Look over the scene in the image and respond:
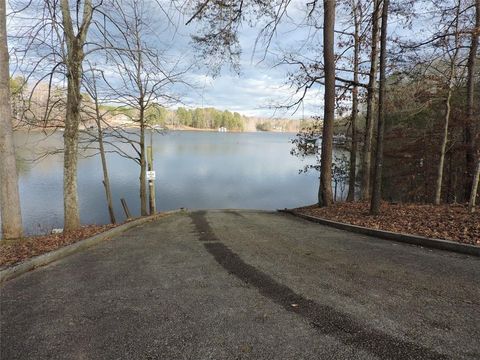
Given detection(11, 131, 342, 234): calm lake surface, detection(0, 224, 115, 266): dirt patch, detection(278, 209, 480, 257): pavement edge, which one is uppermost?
detection(278, 209, 480, 257): pavement edge

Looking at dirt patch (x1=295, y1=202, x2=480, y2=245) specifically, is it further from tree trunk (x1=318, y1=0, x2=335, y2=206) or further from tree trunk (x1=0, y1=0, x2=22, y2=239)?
tree trunk (x1=0, y1=0, x2=22, y2=239)

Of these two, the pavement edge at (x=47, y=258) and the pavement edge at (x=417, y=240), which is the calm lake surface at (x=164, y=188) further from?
the pavement edge at (x=417, y=240)

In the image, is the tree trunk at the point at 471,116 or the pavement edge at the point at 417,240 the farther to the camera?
the tree trunk at the point at 471,116

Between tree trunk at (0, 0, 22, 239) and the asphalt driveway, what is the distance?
1.96m

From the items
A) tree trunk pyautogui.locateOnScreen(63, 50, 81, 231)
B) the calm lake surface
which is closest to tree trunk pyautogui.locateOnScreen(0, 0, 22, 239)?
tree trunk pyautogui.locateOnScreen(63, 50, 81, 231)

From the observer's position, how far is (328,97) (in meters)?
11.4

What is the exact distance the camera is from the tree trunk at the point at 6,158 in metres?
6.53

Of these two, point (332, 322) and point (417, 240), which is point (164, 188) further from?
point (332, 322)

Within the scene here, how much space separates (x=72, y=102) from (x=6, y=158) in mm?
2436

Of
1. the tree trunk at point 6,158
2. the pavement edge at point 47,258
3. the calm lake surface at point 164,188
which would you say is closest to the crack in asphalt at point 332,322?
the pavement edge at point 47,258

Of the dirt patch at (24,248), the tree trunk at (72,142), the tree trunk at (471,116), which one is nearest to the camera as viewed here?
the dirt patch at (24,248)

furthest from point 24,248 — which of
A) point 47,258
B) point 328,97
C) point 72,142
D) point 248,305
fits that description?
point 328,97

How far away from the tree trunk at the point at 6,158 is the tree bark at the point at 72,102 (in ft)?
5.13

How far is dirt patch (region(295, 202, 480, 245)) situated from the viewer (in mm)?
6512
